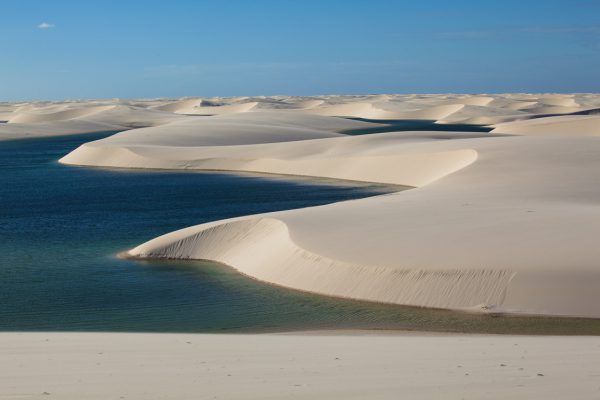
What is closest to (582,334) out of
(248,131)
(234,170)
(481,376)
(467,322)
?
(467,322)

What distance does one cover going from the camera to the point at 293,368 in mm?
7512

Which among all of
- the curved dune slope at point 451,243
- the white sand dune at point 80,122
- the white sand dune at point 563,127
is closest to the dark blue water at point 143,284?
the curved dune slope at point 451,243

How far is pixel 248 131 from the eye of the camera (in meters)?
55.8

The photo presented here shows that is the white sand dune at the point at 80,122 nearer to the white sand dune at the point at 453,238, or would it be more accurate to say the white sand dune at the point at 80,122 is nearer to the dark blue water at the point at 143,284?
the white sand dune at the point at 453,238

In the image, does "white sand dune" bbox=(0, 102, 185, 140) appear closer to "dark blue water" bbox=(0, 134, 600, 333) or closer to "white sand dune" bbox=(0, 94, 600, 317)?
"white sand dune" bbox=(0, 94, 600, 317)

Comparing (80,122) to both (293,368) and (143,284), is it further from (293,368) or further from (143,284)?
(293,368)

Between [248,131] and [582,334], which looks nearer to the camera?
[582,334]

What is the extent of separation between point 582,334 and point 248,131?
44987 mm

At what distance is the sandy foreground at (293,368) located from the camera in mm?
6668

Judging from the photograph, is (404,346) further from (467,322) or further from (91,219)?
(91,219)

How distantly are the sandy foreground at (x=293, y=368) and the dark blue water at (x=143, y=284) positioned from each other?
3.12 meters

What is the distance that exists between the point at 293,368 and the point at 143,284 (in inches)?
322

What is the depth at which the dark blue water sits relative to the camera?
41.2 feet

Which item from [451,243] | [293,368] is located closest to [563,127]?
[451,243]
